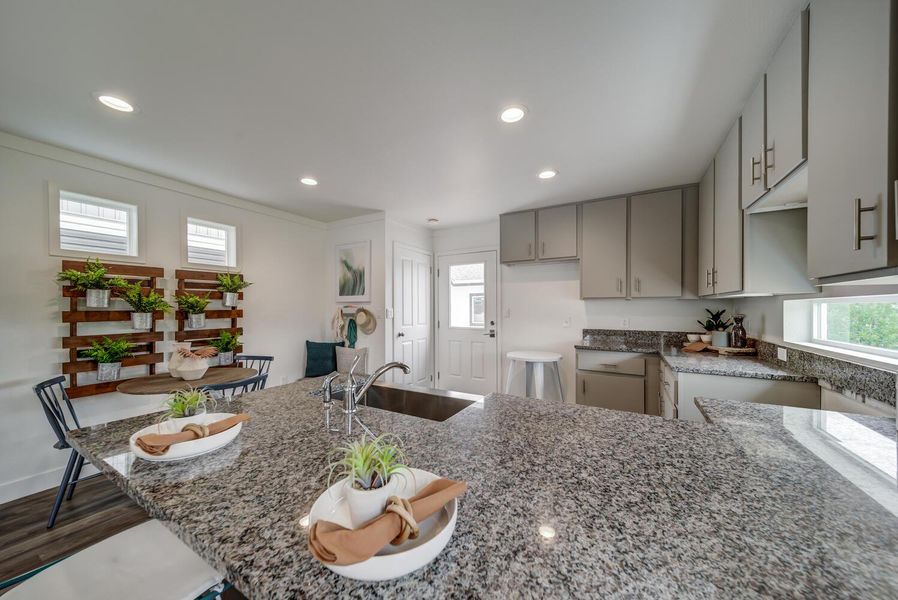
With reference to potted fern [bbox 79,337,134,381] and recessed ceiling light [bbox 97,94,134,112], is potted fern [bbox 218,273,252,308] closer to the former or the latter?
potted fern [bbox 79,337,134,381]

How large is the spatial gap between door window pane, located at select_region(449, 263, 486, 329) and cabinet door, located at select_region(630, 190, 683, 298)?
1.80m

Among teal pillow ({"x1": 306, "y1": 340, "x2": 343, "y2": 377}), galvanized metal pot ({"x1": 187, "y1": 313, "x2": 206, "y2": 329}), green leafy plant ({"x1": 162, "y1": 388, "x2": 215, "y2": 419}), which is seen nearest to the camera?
green leafy plant ({"x1": 162, "y1": 388, "x2": 215, "y2": 419})

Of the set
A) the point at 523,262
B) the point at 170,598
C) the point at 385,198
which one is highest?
the point at 385,198

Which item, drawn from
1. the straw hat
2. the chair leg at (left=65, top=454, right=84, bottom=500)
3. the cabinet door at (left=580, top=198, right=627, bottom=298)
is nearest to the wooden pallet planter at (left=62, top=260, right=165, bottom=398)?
the chair leg at (left=65, top=454, right=84, bottom=500)

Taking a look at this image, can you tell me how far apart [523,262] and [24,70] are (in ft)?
12.4

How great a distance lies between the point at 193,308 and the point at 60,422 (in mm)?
1090

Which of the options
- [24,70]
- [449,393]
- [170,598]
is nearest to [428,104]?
[449,393]

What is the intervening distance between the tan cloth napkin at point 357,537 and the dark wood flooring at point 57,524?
7.99 feet

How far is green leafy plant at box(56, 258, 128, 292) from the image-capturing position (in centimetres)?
230

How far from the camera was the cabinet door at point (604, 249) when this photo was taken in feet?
10.5

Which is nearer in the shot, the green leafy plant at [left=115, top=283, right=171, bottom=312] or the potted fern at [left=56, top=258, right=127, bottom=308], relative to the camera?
the potted fern at [left=56, top=258, right=127, bottom=308]

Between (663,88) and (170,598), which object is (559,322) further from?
(170,598)

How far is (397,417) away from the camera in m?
1.25

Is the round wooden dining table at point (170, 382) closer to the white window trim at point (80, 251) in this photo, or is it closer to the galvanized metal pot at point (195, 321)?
the galvanized metal pot at point (195, 321)
